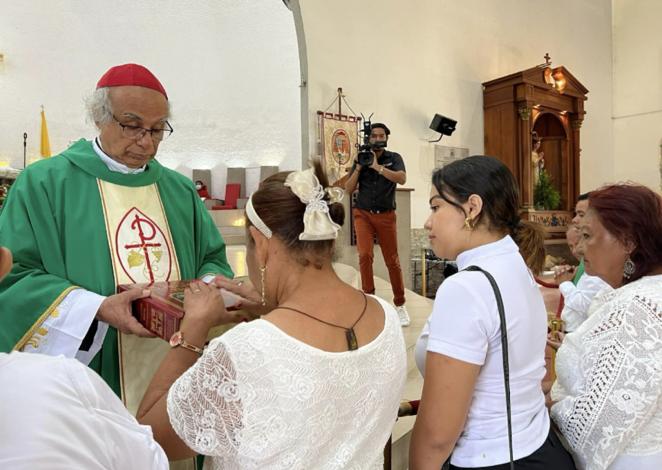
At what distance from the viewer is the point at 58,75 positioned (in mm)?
8188

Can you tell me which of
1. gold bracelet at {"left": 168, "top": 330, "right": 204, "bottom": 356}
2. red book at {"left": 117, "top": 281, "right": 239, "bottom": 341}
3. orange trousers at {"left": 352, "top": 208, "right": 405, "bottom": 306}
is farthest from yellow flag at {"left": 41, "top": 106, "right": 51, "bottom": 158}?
gold bracelet at {"left": 168, "top": 330, "right": 204, "bottom": 356}

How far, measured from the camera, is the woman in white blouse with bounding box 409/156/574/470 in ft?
4.25

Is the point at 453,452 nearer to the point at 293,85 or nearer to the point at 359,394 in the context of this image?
the point at 359,394

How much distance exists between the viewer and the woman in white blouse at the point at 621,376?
1377 mm

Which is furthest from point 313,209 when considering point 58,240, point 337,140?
point 337,140

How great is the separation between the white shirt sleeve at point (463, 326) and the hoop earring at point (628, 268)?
2.35 feet

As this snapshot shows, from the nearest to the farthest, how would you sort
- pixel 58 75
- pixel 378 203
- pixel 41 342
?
pixel 41 342 < pixel 378 203 < pixel 58 75

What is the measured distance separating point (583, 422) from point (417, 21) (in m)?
7.12

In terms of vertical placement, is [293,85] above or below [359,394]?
above

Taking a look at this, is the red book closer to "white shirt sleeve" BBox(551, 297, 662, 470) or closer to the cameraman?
"white shirt sleeve" BBox(551, 297, 662, 470)

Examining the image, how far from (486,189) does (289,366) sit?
2.57 feet

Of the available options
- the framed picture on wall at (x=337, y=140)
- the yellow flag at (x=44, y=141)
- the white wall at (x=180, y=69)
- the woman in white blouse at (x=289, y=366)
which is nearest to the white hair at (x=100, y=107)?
the woman in white blouse at (x=289, y=366)

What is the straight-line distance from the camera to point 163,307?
1361 millimetres

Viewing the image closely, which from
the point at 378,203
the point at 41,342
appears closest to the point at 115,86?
the point at 41,342
